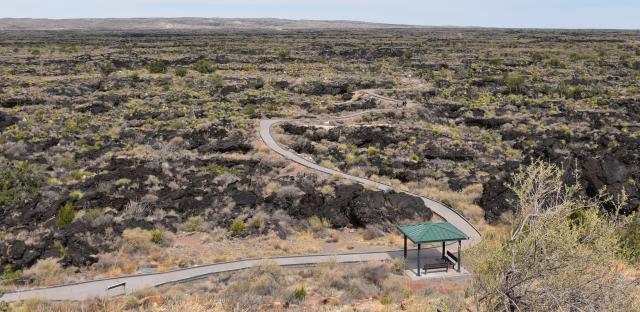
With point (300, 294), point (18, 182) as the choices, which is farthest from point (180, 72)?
point (300, 294)

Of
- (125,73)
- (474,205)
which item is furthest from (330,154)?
(125,73)

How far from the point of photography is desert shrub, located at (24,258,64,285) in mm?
17844

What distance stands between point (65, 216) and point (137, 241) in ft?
15.7

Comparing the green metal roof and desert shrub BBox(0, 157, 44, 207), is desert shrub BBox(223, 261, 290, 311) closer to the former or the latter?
the green metal roof

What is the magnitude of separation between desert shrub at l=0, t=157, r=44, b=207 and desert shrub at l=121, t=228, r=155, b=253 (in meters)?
8.31

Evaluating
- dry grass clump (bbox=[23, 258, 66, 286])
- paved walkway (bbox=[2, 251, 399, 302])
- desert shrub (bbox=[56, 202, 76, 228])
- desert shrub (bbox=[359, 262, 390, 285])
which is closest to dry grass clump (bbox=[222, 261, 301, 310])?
paved walkway (bbox=[2, 251, 399, 302])

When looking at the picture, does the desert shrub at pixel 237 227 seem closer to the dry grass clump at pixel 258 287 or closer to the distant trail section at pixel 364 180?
the dry grass clump at pixel 258 287

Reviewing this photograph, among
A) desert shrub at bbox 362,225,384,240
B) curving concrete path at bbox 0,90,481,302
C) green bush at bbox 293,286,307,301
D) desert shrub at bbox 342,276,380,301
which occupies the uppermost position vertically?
green bush at bbox 293,286,307,301

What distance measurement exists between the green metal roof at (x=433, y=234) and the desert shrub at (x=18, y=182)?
20.8 m

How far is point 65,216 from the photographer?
76.6 ft

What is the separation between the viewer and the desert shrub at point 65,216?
75.4 feet

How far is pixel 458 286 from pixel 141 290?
1080 centimetres

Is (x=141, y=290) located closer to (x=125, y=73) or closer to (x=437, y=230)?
(x=437, y=230)

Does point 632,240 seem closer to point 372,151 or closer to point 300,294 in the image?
point 300,294
